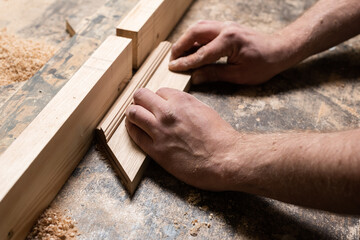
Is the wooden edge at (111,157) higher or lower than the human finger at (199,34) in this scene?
lower

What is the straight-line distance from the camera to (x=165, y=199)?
1219 millimetres

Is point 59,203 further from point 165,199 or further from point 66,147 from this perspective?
point 165,199

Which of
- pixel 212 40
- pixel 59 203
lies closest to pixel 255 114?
pixel 212 40

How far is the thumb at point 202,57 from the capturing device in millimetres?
1562

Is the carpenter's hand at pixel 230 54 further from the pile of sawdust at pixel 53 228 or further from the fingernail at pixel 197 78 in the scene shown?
the pile of sawdust at pixel 53 228

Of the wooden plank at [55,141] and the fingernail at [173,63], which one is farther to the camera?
the fingernail at [173,63]

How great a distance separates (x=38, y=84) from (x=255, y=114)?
102 centimetres

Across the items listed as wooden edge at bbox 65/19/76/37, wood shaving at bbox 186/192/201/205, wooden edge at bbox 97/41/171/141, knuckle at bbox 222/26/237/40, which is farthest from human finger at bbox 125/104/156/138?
wooden edge at bbox 65/19/76/37

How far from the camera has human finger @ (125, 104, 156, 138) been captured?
1.26 metres

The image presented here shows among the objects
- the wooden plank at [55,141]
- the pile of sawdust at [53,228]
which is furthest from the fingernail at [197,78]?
the pile of sawdust at [53,228]

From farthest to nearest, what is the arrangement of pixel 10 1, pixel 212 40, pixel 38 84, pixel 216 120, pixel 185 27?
pixel 10 1 < pixel 185 27 < pixel 212 40 < pixel 38 84 < pixel 216 120

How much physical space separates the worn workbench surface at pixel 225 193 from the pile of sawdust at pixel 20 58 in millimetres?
170

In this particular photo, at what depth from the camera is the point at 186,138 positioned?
1.22 meters

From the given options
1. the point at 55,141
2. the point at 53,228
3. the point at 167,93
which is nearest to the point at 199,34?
the point at 167,93
